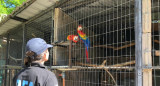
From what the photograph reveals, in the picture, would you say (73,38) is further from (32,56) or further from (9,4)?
(9,4)

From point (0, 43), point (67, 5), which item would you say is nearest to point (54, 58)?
point (67, 5)

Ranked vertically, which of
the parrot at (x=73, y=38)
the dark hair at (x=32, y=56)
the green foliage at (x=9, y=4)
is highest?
the green foliage at (x=9, y=4)

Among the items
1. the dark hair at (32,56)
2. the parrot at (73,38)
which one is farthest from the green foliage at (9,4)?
the dark hair at (32,56)

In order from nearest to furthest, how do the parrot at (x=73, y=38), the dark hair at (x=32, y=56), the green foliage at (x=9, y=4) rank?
the dark hair at (x=32, y=56), the parrot at (x=73, y=38), the green foliage at (x=9, y=4)

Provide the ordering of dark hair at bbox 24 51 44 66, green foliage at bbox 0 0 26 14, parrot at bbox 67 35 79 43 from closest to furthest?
dark hair at bbox 24 51 44 66, parrot at bbox 67 35 79 43, green foliage at bbox 0 0 26 14

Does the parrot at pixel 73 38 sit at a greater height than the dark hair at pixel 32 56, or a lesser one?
greater

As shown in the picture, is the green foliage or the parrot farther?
the green foliage

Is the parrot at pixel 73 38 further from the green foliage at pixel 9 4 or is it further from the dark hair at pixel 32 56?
the green foliage at pixel 9 4

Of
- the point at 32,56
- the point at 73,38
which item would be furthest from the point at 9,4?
the point at 32,56

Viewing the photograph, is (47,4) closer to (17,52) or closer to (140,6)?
(140,6)

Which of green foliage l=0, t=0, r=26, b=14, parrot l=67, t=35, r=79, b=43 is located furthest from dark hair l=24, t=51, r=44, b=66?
green foliage l=0, t=0, r=26, b=14

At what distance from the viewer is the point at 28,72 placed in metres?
1.36

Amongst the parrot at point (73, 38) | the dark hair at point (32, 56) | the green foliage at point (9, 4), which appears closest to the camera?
the dark hair at point (32, 56)

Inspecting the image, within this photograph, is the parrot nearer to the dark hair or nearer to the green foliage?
the dark hair
